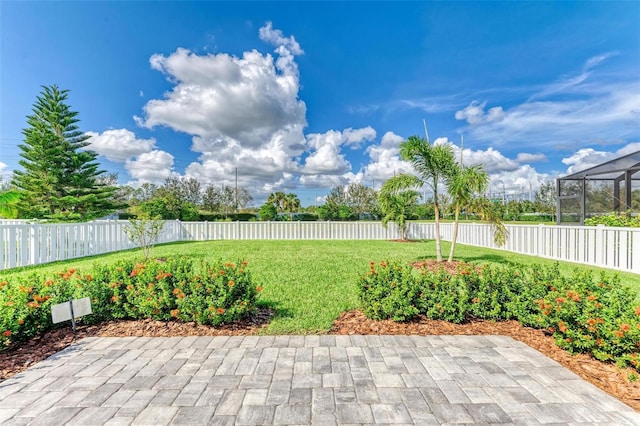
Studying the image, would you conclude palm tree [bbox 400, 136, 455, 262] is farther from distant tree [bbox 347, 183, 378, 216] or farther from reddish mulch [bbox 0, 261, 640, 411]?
distant tree [bbox 347, 183, 378, 216]

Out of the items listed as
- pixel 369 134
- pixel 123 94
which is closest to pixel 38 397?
pixel 123 94

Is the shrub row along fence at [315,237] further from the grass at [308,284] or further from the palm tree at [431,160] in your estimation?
the palm tree at [431,160]

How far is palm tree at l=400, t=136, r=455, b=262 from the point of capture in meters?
6.04

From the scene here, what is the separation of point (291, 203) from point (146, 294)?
25.5 metres

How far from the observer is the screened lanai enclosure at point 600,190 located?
8.22m

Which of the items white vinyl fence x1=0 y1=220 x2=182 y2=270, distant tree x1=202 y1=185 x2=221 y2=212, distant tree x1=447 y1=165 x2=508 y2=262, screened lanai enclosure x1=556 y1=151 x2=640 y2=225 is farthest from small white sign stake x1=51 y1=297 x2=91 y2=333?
distant tree x1=202 y1=185 x2=221 y2=212

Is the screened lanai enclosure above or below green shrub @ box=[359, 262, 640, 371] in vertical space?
above

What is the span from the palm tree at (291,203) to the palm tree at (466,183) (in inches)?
906

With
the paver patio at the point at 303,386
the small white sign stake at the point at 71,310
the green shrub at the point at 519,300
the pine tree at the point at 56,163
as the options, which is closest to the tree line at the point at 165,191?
the pine tree at the point at 56,163

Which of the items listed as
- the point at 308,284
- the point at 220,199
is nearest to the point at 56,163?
the point at 220,199

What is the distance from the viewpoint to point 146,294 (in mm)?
3016

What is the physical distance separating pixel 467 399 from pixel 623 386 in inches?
45.6

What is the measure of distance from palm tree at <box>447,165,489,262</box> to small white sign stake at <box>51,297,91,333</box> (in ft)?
21.0

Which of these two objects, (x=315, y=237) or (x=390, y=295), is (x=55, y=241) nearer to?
(x=390, y=295)
